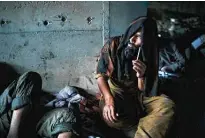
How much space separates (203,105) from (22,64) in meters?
2.75

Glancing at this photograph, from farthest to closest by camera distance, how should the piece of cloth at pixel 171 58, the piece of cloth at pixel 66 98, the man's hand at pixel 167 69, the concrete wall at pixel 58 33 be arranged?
1. the piece of cloth at pixel 171 58
2. the man's hand at pixel 167 69
3. the concrete wall at pixel 58 33
4. the piece of cloth at pixel 66 98

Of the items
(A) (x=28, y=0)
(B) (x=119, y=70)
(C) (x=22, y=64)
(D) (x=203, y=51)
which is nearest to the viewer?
(B) (x=119, y=70)

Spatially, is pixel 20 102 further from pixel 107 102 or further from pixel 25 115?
pixel 107 102

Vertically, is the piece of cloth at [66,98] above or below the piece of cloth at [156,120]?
below

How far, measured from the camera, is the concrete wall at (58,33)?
3.98 meters

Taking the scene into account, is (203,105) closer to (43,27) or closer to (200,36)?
(200,36)

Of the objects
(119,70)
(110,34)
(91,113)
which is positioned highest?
(110,34)

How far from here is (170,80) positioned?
442cm

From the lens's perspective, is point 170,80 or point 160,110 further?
point 170,80

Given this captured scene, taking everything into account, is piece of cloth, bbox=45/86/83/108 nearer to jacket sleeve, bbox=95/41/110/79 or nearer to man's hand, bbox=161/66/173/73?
jacket sleeve, bbox=95/41/110/79

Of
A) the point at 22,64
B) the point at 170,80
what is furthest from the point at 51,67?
the point at 170,80

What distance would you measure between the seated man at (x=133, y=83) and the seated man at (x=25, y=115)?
1.69 feet

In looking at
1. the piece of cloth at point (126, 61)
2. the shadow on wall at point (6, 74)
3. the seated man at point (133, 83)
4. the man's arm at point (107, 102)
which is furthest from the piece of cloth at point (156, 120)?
the shadow on wall at point (6, 74)

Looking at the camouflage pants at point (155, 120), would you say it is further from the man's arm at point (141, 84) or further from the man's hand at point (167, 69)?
the man's hand at point (167, 69)
